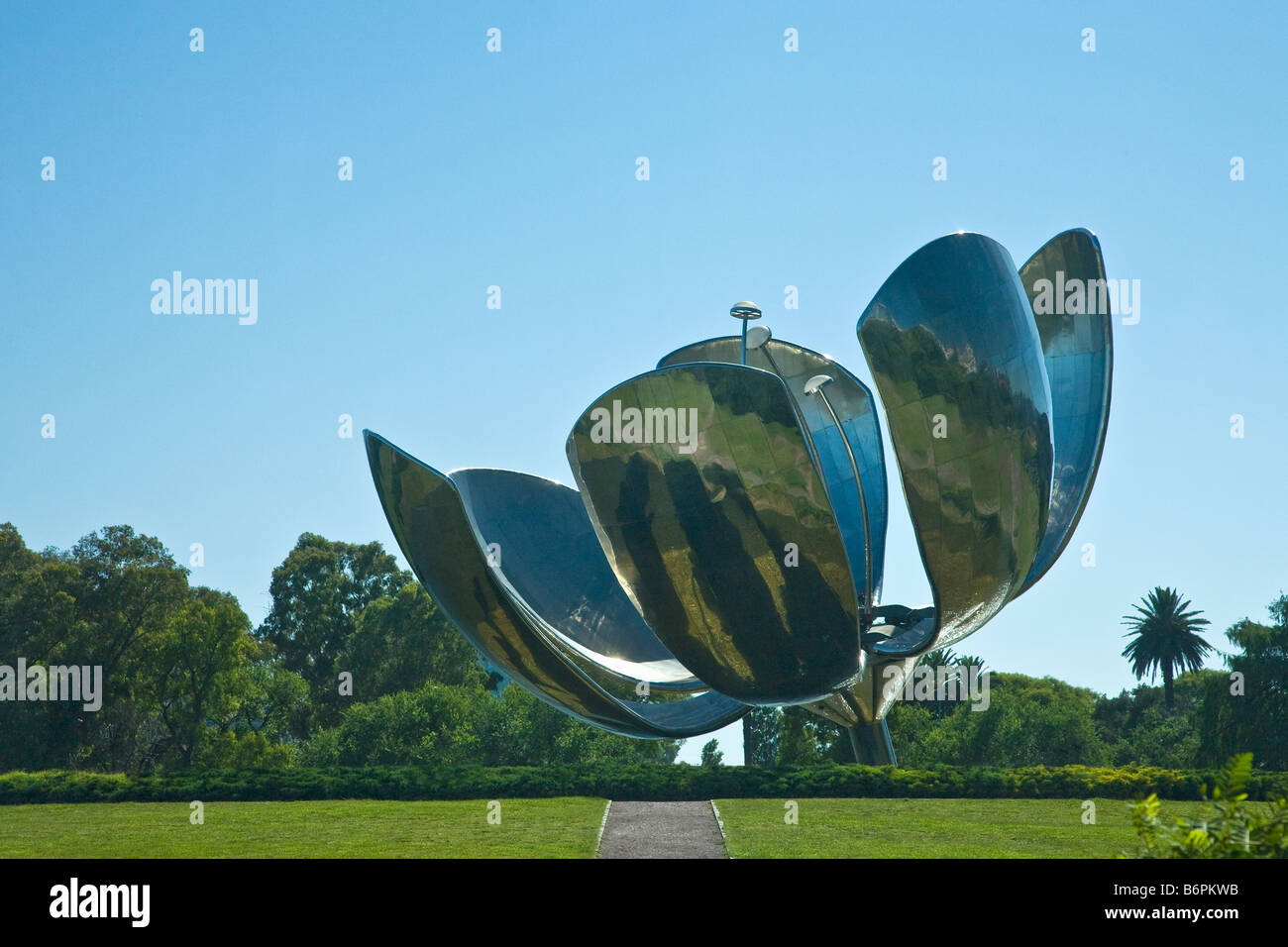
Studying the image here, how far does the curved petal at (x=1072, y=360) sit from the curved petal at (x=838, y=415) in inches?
103

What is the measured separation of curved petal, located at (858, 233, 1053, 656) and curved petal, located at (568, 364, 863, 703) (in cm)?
101

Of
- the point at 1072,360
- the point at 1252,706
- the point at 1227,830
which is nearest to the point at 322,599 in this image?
the point at 1252,706

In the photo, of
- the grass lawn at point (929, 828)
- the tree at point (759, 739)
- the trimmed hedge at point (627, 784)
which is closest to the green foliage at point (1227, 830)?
the grass lawn at point (929, 828)

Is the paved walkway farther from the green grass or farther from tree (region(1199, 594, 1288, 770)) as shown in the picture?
tree (region(1199, 594, 1288, 770))

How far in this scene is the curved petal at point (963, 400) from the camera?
10945mm

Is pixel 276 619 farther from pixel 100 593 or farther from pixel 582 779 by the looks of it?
pixel 582 779

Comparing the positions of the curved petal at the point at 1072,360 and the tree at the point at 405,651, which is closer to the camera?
the curved petal at the point at 1072,360

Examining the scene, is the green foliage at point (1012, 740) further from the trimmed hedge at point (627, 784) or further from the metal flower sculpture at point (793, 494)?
the metal flower sculpture at point (793, 494)

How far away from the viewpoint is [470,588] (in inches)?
→ 508

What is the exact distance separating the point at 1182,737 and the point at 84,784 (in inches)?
1075

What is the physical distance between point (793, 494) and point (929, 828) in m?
7.08

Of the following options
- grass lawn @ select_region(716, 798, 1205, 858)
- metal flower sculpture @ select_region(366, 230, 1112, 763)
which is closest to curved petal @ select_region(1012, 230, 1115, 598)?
metal flower sculpture @ select_region(366, 230, 1112, 763)

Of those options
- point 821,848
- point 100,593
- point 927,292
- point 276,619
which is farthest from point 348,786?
point 276,619

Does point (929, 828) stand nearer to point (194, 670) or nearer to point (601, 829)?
point (601, 829)
